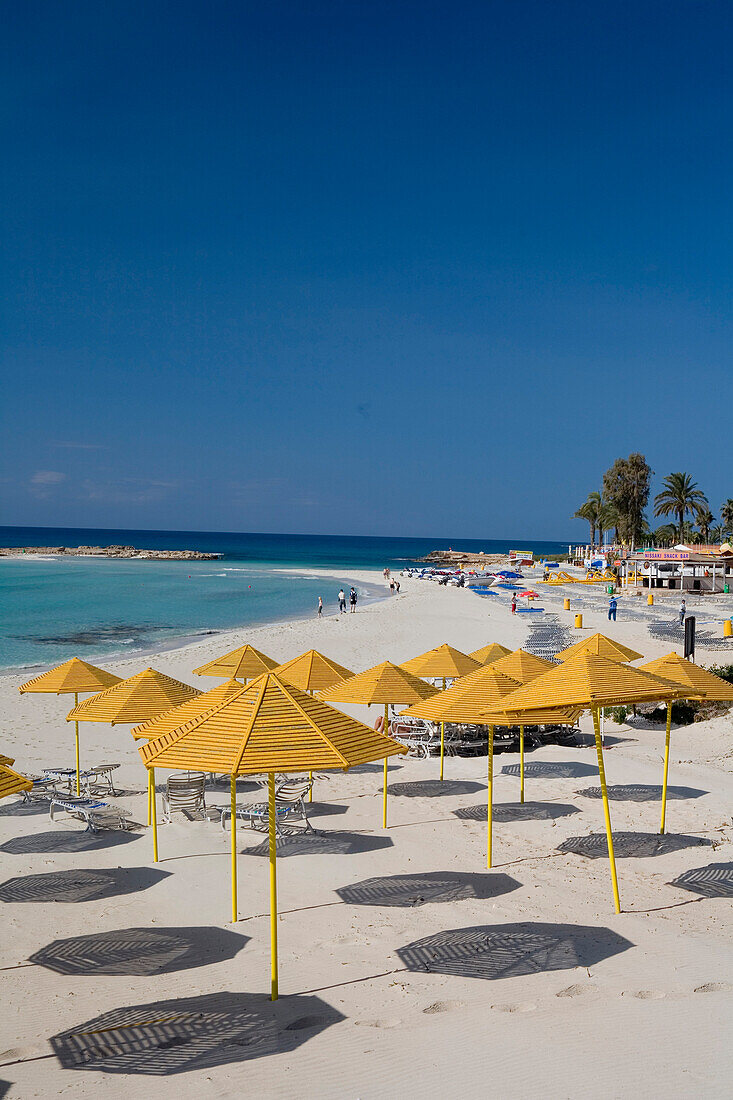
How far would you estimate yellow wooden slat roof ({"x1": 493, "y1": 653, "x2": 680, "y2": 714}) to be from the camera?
738cm

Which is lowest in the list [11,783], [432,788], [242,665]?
[432,788]

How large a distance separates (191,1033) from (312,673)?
25.6 ft

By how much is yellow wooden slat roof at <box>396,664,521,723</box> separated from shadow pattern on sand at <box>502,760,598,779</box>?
3.87 m

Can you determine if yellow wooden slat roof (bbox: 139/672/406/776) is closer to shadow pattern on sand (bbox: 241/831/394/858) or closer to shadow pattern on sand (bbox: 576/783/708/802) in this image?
shadow pattern on sand (bbox: 241/831/394/858)

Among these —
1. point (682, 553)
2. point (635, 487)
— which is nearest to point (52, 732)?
point (682, 553)

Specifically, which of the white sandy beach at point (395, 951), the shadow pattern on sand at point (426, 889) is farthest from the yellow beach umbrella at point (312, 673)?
the shadow pattern on sand at point (426, 889)

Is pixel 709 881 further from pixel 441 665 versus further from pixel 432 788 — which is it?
pixel 441 665

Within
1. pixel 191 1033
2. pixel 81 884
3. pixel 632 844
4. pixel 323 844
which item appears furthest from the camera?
pixel 323 844

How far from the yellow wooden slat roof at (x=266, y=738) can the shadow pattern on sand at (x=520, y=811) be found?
4.78 m

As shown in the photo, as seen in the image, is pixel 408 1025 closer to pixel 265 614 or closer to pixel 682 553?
pixel 265 614

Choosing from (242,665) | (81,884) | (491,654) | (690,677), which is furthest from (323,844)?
(491,654)

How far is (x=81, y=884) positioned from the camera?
8.62 metres

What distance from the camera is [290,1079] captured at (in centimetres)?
504

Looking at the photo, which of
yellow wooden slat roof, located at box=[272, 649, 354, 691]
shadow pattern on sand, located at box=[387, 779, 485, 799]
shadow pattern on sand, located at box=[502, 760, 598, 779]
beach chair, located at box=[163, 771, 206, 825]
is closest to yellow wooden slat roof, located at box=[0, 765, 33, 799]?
beach chair, located at box=[163, 771, 206, 825]
